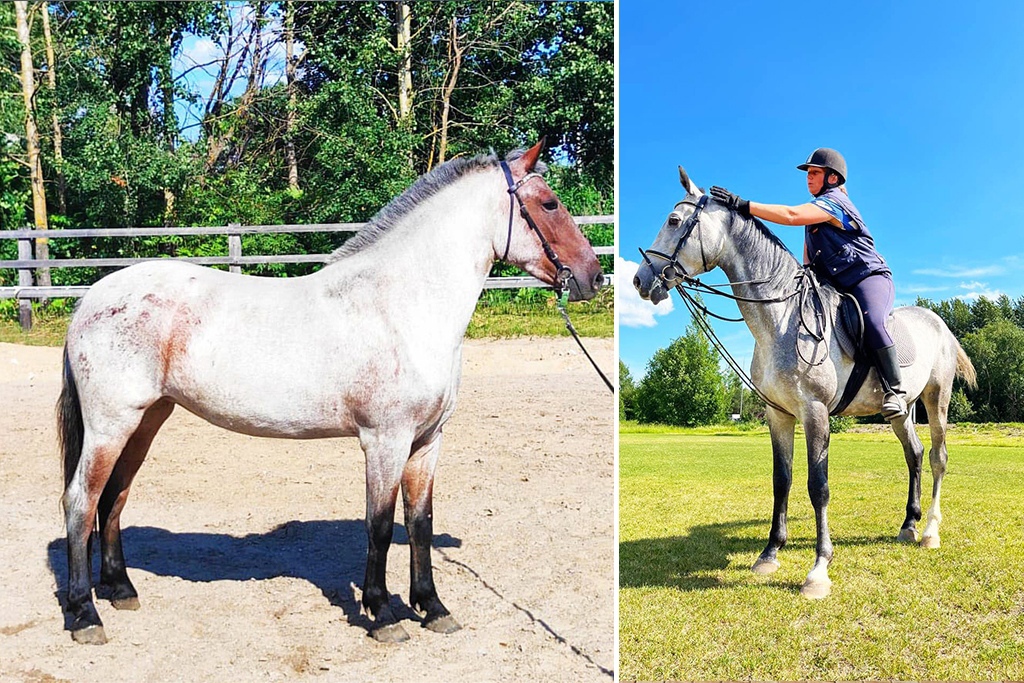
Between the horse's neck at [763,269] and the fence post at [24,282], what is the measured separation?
22.7ft

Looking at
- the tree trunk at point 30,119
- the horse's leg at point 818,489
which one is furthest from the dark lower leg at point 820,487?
the tree trunk at point 30,119

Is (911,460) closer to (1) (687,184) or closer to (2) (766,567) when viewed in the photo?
(2) (766,567)

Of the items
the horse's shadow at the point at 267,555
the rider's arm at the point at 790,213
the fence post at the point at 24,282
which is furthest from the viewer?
the fence post at the point at 24,282

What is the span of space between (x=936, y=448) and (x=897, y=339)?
0.46 meters

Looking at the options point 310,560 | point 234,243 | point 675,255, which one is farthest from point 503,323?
point 675,255

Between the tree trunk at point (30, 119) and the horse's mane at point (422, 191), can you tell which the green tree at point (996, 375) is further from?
the tree trunk at point (30, 119)

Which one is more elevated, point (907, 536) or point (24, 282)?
point (24, 282)

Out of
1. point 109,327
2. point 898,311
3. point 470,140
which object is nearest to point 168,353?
point 109,327

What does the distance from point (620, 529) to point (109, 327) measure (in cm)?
203

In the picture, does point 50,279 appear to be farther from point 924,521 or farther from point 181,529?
point 924,521

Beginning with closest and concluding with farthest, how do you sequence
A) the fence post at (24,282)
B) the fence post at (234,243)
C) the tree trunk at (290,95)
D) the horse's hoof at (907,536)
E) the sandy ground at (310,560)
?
the sandy ground at (310,560) → the horse's hoof at (907,536) → the fence post at (24,282) → the fence post at (234,243) → the tree trunk at (290,95)

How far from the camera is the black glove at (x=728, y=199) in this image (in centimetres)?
258

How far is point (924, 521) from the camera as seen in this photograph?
2.76 metres

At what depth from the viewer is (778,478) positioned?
8.86 ft
